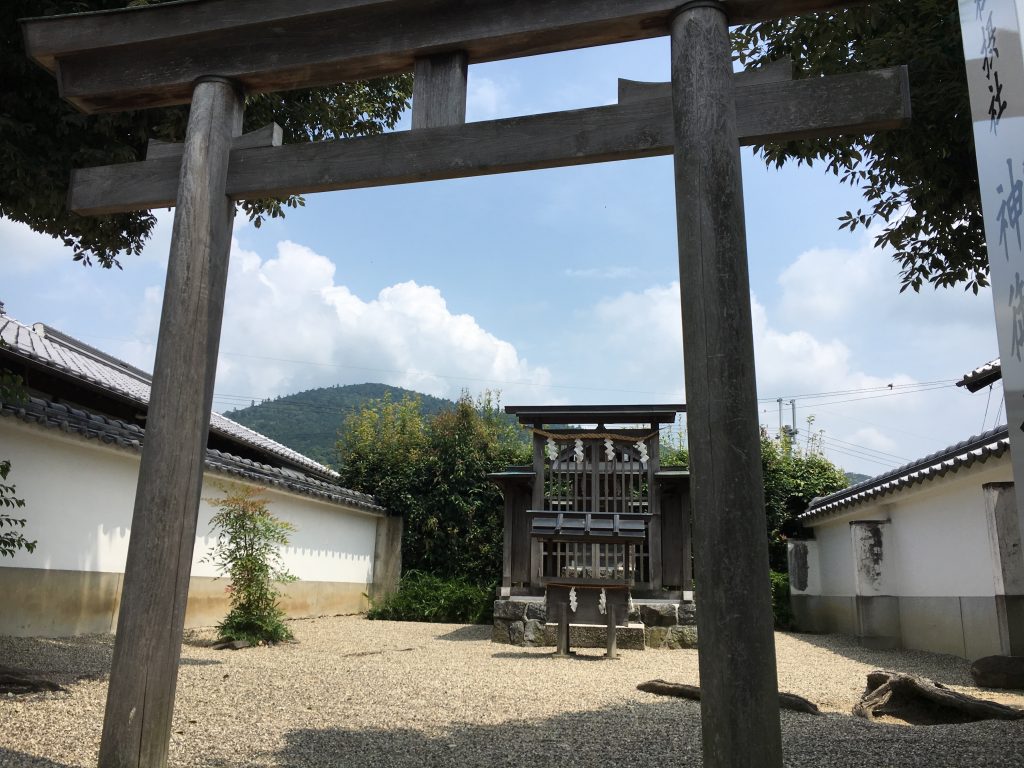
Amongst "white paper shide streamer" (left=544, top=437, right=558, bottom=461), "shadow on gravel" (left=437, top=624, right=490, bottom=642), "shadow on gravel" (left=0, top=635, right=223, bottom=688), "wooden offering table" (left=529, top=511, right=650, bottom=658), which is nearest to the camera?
"shadow on gravel" (left=0, top=635, right=223, bottom=688)

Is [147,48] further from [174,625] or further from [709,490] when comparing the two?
[709,490]

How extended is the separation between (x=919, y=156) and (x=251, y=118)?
518 cm

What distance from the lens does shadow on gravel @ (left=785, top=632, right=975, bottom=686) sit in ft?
24.5

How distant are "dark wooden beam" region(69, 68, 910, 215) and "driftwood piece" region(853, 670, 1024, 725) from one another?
11.5ft

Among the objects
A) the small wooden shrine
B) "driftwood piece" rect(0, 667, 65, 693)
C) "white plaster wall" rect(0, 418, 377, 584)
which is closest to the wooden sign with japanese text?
"driftwood piece" rect(0, 667, 65, 693)

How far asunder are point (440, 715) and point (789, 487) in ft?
41.4

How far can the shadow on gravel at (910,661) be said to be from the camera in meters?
7.45

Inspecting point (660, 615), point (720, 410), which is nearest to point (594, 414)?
point (660, 615)

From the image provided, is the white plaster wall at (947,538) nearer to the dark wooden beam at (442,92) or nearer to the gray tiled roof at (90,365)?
the dark wooden beam at (442,92)

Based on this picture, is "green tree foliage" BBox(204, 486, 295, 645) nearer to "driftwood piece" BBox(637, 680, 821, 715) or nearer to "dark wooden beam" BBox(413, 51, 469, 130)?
"driftwood piece" BBox(637, 680, 821, 715)

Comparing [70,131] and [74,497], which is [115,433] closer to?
[74,497]

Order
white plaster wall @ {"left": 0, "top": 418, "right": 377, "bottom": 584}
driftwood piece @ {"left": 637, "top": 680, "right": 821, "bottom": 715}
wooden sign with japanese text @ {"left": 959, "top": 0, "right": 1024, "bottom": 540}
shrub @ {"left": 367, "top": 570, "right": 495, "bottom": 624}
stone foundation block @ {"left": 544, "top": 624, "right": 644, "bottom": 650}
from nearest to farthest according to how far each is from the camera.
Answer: wooden sign with japanese text @ {"left": 959, "top": 0, "right": 1024, "bottom": 540}
driftwood piece @ {"left": 637, "top": 680, "right": 821, "bottom": 715}
white plaster wall @ {"left": 0, "top": 418, "right": 377, "bottom": 584}
stone foundation block @ {"left": 544, "top": 624, "right": 644, "bottom": 650}
shrub @ {"left": 367, "top": 570, "right": 495, "bottom": 624}

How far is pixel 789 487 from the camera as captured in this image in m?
15.9

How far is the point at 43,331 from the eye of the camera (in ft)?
46.6
